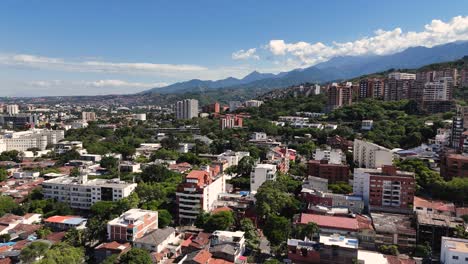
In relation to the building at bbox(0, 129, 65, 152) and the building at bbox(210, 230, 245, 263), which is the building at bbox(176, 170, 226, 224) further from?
the building at bbox(0, 129, 65, 152)

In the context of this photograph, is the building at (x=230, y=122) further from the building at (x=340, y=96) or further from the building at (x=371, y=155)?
the building at (x=371, y=155)

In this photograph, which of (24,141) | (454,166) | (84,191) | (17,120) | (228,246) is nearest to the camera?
(228,246)

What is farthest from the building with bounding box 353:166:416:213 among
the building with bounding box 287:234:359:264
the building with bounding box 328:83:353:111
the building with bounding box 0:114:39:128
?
the building with bounding box 0:114:39:128

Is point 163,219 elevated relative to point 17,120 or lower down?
lower down

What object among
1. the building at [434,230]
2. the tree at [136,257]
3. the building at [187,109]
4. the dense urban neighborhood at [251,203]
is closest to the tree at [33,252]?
the dense urban neighborhood at [251,203]

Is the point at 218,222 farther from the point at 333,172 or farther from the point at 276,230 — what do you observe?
the point at 333,172

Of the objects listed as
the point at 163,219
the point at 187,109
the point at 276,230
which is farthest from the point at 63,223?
the point at 187,109
